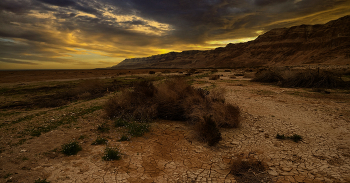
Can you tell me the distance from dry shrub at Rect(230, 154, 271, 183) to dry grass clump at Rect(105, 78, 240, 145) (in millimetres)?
2087

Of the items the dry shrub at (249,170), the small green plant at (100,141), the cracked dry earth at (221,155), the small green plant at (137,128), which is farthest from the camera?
the small green plant at (137,128)

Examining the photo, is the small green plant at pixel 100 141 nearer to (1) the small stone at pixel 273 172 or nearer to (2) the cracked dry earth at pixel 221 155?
(2) the cracked dry earth at pixel 221 155

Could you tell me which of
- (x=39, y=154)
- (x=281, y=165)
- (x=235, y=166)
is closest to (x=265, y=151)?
(x=281, y=165)

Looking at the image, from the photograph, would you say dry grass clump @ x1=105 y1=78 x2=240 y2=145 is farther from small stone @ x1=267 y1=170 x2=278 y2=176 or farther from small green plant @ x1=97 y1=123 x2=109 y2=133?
small stone @ x1=267 y1=170 x2=278 y2=176

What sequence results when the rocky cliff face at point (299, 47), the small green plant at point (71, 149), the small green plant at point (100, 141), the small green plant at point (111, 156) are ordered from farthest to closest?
the rocky cliff face at point (299, 47), the small green plant at point (100, 141), the small green plant at point (71, 149), the small green plant at point (111, 156)

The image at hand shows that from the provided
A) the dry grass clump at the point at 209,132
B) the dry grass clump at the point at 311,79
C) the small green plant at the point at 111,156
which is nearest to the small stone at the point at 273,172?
the dry grass clump at the point at 209,132

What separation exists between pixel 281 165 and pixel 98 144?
4.68 m

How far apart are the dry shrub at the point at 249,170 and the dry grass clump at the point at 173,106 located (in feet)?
6.85

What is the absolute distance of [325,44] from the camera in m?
61.9

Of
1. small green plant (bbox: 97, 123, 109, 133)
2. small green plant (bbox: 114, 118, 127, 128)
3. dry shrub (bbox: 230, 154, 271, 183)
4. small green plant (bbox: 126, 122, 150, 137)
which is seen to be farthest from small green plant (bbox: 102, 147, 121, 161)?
dry shrub (bbox: 230, 154, 271, 183)

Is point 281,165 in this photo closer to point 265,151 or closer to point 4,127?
point 265,151

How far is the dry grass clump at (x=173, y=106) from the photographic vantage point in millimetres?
6090

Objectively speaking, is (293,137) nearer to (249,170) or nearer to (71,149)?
(249,170)

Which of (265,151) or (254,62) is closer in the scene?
(265,151)
